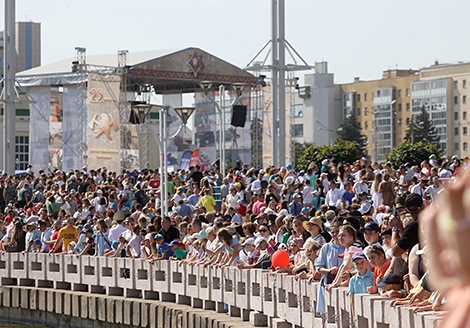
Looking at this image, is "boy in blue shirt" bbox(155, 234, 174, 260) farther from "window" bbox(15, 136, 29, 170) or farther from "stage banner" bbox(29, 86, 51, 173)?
"window" bbox(15, 136, 29, 170)

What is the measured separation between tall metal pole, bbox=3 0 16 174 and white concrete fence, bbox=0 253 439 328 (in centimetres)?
1799

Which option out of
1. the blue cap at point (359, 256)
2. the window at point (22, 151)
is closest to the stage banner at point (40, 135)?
the blue cap at point (359, 256)

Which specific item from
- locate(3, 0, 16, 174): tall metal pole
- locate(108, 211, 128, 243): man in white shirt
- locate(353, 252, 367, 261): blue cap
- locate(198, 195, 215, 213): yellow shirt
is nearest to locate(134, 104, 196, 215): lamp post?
locate(198, 195, 215, 213): yellow shirt

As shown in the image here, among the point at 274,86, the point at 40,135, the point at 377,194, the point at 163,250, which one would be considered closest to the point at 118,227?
the point at 163,250

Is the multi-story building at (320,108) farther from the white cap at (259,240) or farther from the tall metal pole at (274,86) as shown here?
the white cap at (259,240)

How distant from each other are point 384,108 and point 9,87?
295 feet

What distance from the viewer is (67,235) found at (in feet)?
71.0

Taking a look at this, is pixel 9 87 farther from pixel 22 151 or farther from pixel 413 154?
pixel 22 151

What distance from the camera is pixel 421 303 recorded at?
8188 millimetres

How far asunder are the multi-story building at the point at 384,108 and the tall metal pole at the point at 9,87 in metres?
86.1

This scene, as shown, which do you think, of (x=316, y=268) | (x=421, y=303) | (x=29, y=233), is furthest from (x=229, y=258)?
(x=29, y=233)

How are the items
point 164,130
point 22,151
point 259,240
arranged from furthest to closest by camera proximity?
1. point 22,151
2. point 164,130
3. point 259,240

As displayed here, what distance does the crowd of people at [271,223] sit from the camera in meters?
9.05

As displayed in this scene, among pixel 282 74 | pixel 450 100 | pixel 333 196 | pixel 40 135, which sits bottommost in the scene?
→ pixel 333 196
